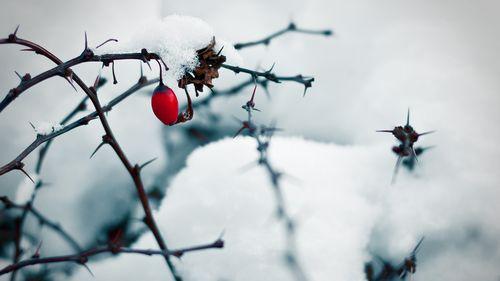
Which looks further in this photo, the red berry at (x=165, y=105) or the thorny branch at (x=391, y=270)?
the thorny branch at (x=391, y=270)

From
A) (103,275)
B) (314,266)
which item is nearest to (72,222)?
(103,275)

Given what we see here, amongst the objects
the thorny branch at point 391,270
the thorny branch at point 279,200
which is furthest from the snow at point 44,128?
the thorny branch at point 391,270

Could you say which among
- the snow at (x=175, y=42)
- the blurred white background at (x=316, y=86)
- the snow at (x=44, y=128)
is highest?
the blurred white background at (x=316, y=86)

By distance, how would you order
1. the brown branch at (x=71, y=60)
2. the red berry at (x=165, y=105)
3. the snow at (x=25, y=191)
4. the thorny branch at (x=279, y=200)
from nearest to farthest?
the brown branch at (x=71, y=60) < the red berry at (x=165, y=105) < the thorny branch at (x=279, y=200) < the snow at (x=25, y=191)

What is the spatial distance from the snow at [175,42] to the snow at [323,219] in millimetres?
548

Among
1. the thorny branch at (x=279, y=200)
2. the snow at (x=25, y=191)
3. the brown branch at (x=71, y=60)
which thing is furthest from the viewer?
the snow at (x=25, y=191)

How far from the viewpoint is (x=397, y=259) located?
1100 millimetres

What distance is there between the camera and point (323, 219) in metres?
1.13

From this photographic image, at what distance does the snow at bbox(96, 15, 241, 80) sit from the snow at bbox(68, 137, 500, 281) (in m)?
0.55

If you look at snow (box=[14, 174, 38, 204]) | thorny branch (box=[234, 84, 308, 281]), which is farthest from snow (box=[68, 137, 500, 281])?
snow (box=[14, 174, 38, 204])

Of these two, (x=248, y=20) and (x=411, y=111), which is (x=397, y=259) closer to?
(x=411, y=111)

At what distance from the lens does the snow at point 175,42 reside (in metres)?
0.69

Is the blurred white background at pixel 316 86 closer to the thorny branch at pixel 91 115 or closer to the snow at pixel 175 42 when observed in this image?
the thorny branch at pixel 91 115

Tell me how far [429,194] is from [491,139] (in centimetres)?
30
